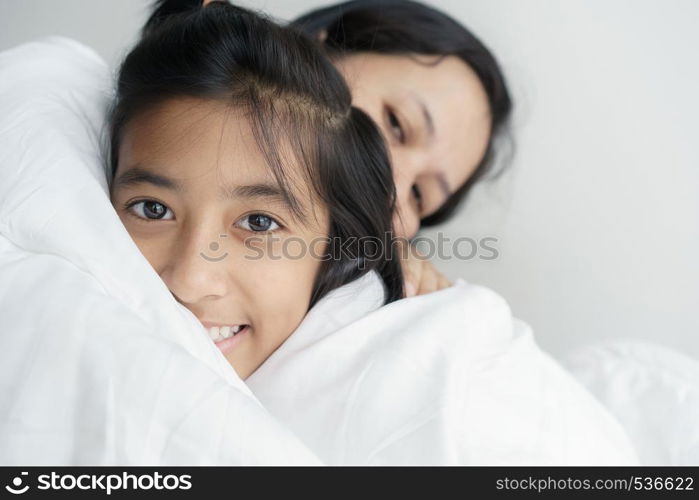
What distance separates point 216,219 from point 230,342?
174mm

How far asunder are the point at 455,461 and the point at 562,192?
113 cm

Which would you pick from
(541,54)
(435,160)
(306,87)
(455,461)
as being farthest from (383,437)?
(541,54)

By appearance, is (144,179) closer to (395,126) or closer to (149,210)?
(149,210)

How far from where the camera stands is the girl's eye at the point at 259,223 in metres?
0.94

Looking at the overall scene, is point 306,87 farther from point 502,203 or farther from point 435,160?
point 502,203

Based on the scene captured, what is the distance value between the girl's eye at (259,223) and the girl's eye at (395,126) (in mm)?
615

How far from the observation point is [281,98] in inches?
38.3

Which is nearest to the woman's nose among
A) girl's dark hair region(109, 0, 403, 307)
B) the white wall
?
girl's dark hair region(109, 0, 403, 307)

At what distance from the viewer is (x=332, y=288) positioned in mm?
1086

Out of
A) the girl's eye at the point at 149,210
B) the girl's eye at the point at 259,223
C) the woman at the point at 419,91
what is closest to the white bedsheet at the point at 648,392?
the woman at the point at 419,91

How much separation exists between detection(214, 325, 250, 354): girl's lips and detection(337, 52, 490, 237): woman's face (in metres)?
0.54

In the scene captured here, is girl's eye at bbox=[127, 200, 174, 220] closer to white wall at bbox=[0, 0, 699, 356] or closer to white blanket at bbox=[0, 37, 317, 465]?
white blanket at bbox=[0, 37, 317, 465]

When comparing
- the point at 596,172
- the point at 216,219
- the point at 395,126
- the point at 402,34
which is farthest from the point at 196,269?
the point at 596,172
